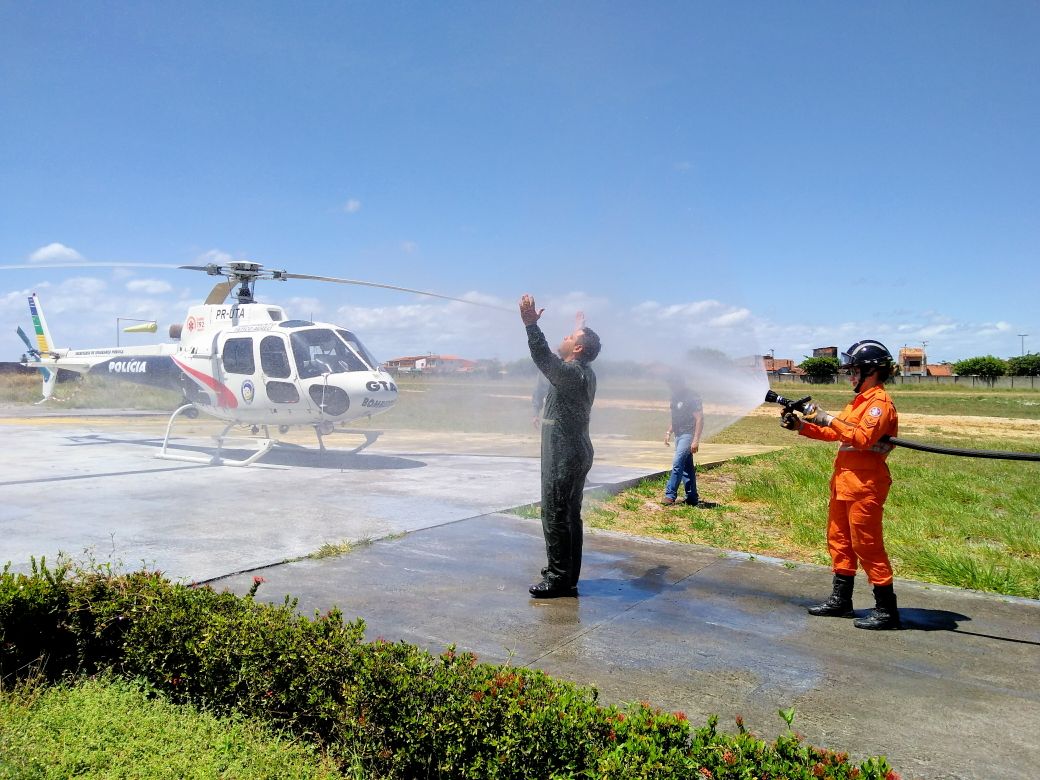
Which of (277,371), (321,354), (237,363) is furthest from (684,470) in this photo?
(237,363)

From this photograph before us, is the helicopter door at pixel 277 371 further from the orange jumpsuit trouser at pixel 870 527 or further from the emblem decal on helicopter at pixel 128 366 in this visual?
the orange jumpsuit trouser at pixel 870 527

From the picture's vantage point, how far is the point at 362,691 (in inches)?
128

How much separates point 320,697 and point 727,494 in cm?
903

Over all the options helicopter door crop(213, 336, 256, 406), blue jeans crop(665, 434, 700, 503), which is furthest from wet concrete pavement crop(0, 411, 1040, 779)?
helicopter door crop(213, 336, 256, 406)

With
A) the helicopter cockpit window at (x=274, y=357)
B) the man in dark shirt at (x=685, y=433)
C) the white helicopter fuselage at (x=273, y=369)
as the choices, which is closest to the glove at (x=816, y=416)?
the man in dark shirt at (x=685, y=433)

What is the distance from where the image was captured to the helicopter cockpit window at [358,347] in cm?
1324

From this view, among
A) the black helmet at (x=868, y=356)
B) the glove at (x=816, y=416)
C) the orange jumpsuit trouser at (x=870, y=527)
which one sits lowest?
the orange jumpsuit trouser at (x=870, y=527)

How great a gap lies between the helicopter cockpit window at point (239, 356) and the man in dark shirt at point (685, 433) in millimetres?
7473

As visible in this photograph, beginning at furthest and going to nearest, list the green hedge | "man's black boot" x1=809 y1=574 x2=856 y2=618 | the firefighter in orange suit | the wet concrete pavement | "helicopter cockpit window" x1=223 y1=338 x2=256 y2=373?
"helicopter cockpit window" x1=223 y1=338 x2=256 y2=373
"man's black boot" x1=809 y1=574 x2=856 y2=618
the firefighter in orange suit
the wet concrete pavement
the green hedge

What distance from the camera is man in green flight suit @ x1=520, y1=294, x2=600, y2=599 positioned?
5621 mm

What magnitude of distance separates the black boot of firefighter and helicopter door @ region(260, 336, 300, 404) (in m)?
10.0

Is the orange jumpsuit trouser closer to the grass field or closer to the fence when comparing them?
the grass field

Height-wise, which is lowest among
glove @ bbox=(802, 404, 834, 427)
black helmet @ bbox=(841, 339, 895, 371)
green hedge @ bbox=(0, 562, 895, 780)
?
green hedge @ bbox=(0, 562, 895, 780)

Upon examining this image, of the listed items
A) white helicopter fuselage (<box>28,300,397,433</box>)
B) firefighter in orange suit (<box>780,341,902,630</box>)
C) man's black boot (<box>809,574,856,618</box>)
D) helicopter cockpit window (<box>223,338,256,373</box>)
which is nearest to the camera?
firefighter in orange suit (<box>780,341,902,630</box>)
